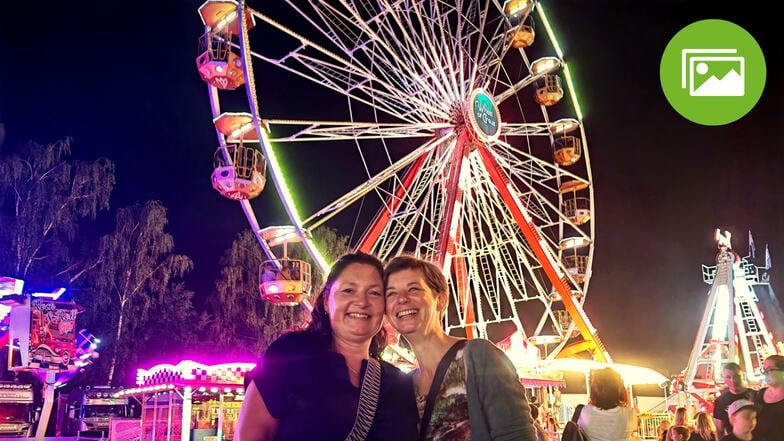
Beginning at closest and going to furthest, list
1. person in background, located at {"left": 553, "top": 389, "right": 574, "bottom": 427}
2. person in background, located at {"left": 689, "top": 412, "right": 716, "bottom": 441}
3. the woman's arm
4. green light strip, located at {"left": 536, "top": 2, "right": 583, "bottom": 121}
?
1. the woman's arm
2. person in background, located at {"left": 689, "top": 412, "right": 716, "bottom": 441}
3. green light strip, located at {"left": 536, "top": 2, "right": 583, "bottom": 121}
4. person in background, located at {"left": 553, "top": 389, "right": 574, "bottom": 427}

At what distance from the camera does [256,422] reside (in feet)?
6.79

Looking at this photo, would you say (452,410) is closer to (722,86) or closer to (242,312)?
(722,86)

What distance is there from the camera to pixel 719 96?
6645mm

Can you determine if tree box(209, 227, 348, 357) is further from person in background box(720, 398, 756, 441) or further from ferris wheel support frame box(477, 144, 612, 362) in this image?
person in background box(720, 398, 756, 441)

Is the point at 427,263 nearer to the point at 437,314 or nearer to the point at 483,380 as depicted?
the point at 437,314

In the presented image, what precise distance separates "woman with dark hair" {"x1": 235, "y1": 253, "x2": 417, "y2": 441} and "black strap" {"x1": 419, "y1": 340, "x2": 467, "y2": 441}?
5 centimetres

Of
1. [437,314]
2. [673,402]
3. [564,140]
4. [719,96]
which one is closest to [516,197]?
[564,140]

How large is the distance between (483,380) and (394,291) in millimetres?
476

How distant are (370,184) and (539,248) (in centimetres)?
410

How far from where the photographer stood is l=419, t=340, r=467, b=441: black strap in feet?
7.65

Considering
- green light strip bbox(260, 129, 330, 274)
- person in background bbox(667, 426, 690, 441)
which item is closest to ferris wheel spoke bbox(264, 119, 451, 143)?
green light strip bbox(260, 129, 330, 274)

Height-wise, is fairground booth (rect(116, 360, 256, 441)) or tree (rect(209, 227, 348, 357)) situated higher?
tree (rect(209, 227, 348, 357))

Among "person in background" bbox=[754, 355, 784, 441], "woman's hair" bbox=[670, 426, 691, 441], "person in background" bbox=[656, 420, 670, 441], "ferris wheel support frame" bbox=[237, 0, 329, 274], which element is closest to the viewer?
"person in background" bbox=[754, 355, 784, 441]

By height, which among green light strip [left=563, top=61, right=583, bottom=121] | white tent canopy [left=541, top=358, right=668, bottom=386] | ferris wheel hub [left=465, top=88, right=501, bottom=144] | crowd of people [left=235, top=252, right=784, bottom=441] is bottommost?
white tent canopy [left=541, top=358, right=668, bottom=386]
